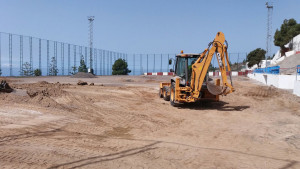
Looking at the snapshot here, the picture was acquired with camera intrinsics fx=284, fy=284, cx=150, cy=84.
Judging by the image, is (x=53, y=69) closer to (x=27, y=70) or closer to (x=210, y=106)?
(x=27, y=70)

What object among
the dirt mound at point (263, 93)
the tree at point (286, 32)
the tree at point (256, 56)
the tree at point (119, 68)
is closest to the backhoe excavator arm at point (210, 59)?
the dirt mound at point (263, 93)

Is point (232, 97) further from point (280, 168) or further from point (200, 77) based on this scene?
point (280, 168)

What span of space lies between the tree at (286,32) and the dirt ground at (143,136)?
2016 inches

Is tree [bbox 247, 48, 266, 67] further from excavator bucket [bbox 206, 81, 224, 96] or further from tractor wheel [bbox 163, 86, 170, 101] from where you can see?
excavator bucket [bbox 206, 81, 224, 96]

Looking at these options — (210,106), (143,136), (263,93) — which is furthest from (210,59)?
(263,93)

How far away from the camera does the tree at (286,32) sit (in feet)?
188

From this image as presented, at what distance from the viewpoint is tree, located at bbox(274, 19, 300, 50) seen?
5724 centimetres

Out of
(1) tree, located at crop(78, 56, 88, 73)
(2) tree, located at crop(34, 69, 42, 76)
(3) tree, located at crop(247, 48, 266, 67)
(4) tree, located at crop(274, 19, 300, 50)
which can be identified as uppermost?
(4) tree, located at crop(274, 19, 300, 50)

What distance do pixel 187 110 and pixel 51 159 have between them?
25.6ft

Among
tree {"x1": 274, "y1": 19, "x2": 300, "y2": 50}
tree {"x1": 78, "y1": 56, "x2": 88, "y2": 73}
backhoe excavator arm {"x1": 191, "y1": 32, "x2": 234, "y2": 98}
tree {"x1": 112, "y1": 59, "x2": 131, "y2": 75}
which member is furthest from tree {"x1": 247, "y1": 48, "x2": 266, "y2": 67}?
backhoe excavator arm {"x1": 191, "y1": 32, "x2": 234, "y2": 98}

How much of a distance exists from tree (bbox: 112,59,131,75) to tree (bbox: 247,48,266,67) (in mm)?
33531

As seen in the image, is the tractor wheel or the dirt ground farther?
the tractor wheel

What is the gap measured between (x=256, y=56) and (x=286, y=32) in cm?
1464

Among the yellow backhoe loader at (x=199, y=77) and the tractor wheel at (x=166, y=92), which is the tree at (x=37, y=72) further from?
the yellow backhoe loader at (x=199, y=77)
